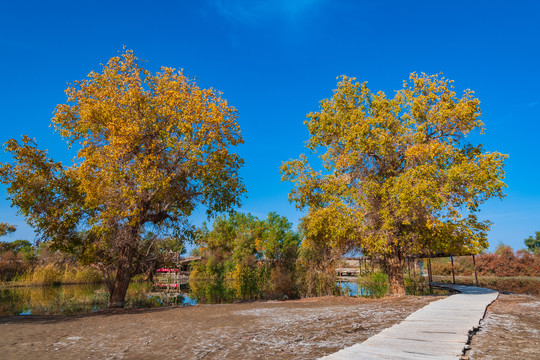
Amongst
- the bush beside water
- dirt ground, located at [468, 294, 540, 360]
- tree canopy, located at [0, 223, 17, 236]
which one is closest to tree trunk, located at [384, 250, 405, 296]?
dirt ground, located at [468, 294, 540, 360]

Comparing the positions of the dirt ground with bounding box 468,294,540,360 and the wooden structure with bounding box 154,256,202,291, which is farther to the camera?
the wooden structure with bounding box 154,256,202,291

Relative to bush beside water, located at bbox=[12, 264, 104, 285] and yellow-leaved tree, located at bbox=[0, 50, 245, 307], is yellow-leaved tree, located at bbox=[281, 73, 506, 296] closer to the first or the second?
yellow-leaved tree, located at bbox=[0, 50, 245, 307]

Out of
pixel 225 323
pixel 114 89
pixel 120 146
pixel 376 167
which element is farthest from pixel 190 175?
pixel 376 167

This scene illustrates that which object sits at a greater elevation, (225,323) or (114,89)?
(114,89)

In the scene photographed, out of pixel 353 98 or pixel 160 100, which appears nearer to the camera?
pixel 160 100

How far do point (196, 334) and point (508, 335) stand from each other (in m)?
8.15

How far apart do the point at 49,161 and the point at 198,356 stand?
12570 mm

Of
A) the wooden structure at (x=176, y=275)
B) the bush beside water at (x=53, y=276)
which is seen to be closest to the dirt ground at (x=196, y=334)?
the bush beside water at (x=53, y=276)

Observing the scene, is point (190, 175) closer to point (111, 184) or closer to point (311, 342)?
point (111, 184)

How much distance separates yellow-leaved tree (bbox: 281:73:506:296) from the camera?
16.3 m

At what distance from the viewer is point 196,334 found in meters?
9.85

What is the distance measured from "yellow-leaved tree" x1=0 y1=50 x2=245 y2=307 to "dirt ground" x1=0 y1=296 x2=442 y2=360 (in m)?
4.00

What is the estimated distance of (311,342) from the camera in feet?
27.9

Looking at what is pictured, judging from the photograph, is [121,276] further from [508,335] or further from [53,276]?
[53,276]
